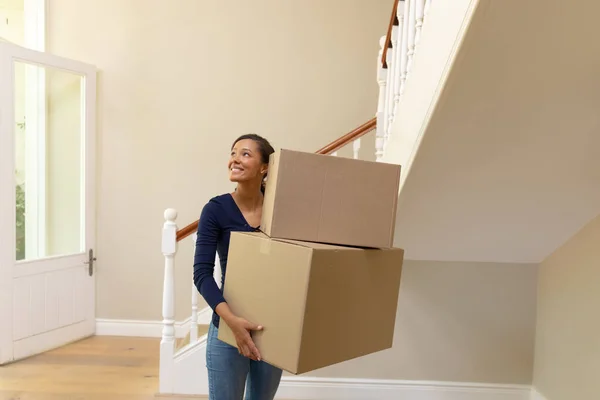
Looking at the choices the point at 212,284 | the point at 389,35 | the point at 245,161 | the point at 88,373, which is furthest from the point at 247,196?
the point at 88,373

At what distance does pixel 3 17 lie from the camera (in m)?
2.67

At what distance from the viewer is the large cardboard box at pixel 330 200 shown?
966 mm

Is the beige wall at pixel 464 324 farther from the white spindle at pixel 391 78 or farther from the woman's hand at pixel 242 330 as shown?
the woman's hand at pixel 242 330

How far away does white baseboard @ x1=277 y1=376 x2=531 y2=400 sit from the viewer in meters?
2.11

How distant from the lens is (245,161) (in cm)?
112

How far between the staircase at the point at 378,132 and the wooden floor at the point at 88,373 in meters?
0.12

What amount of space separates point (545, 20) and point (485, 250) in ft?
4.23

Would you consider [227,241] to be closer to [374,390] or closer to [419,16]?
[419,16]

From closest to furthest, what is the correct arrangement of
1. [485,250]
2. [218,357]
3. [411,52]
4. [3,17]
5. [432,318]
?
[218,357] → [411,52] → [485,250] → [432,318] → [3,17]

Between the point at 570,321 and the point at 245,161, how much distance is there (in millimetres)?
1761

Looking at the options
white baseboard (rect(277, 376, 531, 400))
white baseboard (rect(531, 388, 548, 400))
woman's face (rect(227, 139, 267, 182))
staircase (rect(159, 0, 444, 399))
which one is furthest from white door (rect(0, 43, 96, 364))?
white baseboard (rect(531, 388, 548, 400))

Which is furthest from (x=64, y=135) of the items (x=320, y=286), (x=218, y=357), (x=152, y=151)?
(x=320, y=286)

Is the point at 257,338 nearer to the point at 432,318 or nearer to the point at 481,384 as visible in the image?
the point at 432,318

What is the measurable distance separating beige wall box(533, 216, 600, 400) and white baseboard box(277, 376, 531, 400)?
35cm
